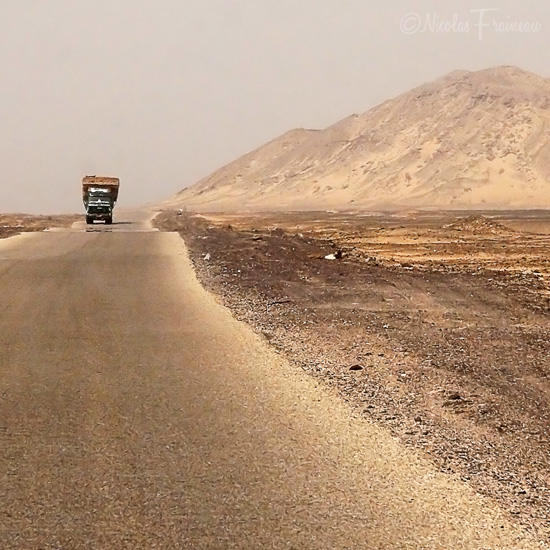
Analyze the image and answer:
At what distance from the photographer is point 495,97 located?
139 metres

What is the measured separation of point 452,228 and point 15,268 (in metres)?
31.3

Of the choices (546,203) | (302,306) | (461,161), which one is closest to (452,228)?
(302,306)

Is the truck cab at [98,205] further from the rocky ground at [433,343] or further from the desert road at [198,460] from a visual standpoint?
the desert road at [198,460]

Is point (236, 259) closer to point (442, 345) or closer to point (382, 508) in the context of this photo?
point (442, 345)

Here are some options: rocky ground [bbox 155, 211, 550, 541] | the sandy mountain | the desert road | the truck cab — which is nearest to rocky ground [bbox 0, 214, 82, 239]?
the truck cab

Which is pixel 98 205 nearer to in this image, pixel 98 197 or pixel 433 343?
pixel 98 197

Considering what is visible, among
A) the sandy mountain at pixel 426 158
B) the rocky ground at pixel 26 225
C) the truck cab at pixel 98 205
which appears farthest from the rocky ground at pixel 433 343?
the sandy mountain at pixel 426 158

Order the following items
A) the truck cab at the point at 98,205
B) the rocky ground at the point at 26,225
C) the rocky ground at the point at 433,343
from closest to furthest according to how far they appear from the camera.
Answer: the rocky ground at the point at 433,343
the rocky ground at the point at 26,225
the truck cab at the point at 98,205

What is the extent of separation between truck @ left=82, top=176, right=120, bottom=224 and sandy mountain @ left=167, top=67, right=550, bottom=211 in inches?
2430

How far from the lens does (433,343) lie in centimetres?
1061

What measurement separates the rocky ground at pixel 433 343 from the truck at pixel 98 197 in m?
30.2

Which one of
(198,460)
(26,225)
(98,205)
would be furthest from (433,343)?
(26,225)

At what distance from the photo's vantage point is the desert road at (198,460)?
15.6ft

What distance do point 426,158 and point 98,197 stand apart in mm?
85508
